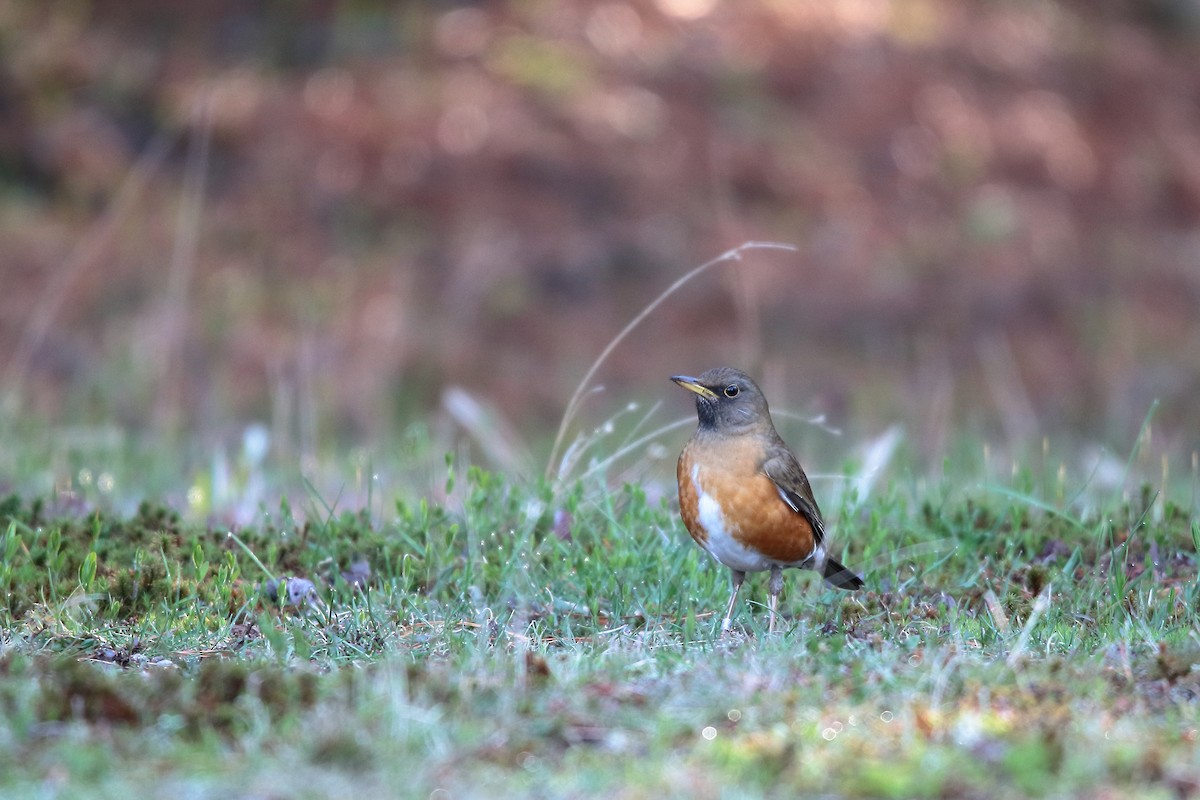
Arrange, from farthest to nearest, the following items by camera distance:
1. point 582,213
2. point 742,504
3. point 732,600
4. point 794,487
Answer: point 582,213, point 794,487, point 742,504, point 732,600

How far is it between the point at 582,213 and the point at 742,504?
33.0ft

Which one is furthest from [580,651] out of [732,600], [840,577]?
[840,577]

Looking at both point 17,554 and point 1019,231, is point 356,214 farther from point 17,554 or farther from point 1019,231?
point 17,554

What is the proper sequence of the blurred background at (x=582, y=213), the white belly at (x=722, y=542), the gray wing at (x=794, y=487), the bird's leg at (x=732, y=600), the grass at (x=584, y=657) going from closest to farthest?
the grass at (x=584, y=657), the bird's leg at (x=732, y=600), the white belly at (x=722, y=542), the gray wing at (x=794, y=487), the blurred background at (x=582, y=213)

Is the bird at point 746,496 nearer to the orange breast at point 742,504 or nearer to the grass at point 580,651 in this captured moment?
the orange breast at point 742,504

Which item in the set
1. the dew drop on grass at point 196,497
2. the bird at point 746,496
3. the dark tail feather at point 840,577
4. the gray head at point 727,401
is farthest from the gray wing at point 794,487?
the dew drop on grass at point 196,497

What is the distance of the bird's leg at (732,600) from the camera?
4957mm

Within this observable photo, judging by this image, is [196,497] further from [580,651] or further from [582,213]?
[582,213]

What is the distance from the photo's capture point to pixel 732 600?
17.1 feet

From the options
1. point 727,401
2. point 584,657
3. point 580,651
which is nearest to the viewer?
point 584,657

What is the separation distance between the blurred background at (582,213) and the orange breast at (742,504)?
5.58m

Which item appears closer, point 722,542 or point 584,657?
point 584,657

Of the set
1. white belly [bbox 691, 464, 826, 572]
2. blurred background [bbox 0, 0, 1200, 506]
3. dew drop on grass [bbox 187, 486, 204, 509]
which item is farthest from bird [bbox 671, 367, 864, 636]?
blurred background [bbox 0, 0, 1200, 506]

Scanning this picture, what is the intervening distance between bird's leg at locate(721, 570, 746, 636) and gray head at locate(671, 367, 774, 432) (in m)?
0.55
